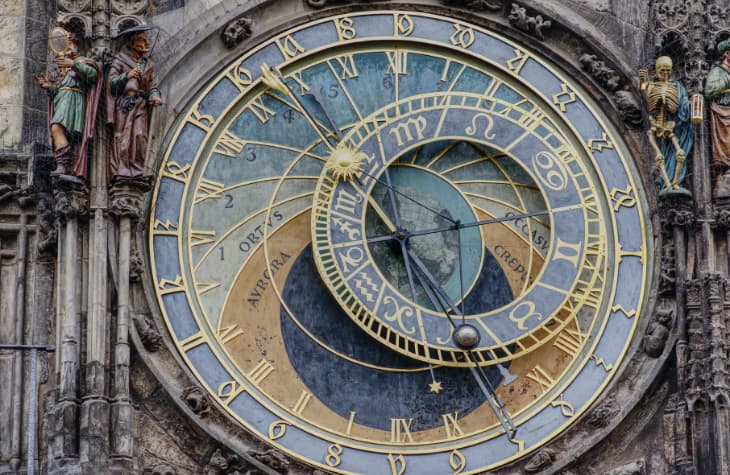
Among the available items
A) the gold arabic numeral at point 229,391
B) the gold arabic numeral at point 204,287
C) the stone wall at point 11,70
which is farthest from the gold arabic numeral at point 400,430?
the stone wall at point 11,70

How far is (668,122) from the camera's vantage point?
54.5 feet

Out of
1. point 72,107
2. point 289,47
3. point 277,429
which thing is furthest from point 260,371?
point 289,47

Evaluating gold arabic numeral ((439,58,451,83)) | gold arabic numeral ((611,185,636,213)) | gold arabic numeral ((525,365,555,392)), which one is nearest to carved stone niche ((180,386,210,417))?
gold arabic numeral ((525,365,555,392))

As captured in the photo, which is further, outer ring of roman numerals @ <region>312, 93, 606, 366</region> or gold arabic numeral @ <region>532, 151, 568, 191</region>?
gold arabic numeral @ <region>532, 151, 568, 191</region>

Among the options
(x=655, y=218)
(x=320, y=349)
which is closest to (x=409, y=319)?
(x=320, y=349)

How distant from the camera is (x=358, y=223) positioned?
53.8 feet

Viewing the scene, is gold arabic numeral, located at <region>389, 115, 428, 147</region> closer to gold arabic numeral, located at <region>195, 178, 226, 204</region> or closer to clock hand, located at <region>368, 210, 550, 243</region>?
clock hand, located at <region>368, 210, 550, 243</region>

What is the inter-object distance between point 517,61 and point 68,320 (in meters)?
3.46

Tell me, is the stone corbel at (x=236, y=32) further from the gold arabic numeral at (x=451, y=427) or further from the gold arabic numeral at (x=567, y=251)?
the gold arabic numeral at (x=451, y=427)

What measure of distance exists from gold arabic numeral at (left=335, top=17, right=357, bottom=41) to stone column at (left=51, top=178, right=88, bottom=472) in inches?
81.0

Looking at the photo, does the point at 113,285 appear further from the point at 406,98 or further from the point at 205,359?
the point at 406,98

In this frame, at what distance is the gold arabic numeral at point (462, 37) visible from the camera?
17031mm

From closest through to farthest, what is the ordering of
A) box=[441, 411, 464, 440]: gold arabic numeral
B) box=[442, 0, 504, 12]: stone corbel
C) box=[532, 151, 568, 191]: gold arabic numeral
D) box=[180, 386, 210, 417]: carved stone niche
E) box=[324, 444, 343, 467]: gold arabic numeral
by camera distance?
1. box=[180, 386, 210, 417]: carved stone niche
2. box=[324, 444, 343, 467]: gold arabic numeral
3. box=[441, 411, 464, 440]: gold arabic numeral
4. box=[532, 151, 568, 191]: gold arabic numeral
5. box=[442, 0, 504, 12]: stone corbel

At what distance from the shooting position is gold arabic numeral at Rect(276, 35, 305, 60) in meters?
16.9
